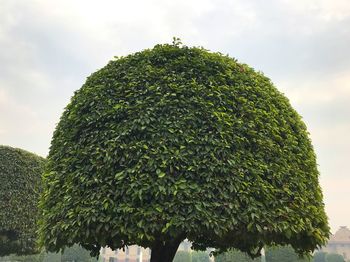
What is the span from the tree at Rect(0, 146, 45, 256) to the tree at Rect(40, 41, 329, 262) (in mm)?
10966

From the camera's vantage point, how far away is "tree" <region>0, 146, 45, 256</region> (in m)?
17.4

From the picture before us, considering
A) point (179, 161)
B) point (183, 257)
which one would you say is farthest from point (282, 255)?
point (183, 257)

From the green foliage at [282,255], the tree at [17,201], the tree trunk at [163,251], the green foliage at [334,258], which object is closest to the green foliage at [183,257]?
the green foliage at [334,258]

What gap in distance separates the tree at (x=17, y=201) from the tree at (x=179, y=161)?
11.0m

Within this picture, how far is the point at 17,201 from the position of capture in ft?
58.0

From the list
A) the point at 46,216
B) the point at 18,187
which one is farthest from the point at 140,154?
the point at 18,187

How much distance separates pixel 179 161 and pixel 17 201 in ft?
45.7

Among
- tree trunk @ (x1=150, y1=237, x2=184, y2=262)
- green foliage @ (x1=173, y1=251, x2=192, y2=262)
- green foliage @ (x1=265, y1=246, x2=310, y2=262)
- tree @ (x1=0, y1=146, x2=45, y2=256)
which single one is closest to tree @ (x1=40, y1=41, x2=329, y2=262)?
tree trunk @ (x1=150, y1=237, x2=184, y2=262)

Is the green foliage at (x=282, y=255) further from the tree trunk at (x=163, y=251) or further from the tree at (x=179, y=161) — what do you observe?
the tree at (x=179, y=161)

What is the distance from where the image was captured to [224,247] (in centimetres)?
988

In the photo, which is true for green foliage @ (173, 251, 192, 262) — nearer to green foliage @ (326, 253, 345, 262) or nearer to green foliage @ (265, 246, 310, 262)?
green foliage @ (326, 253, 345, 262)

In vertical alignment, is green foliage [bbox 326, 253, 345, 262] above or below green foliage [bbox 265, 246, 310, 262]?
below

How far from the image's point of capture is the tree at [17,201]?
57.2ft

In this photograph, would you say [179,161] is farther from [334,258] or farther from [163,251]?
[334,258]
